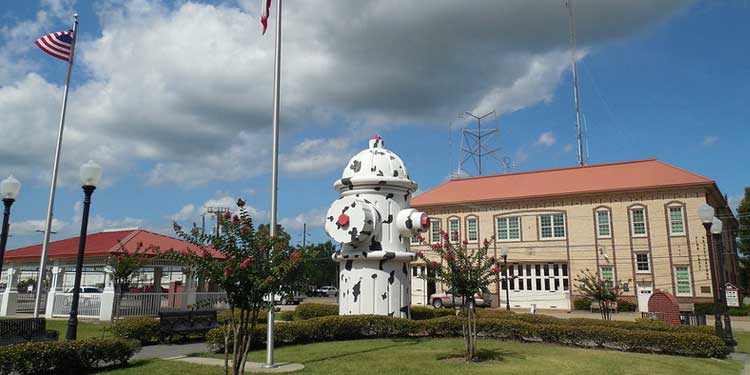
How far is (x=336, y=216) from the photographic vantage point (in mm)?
16188

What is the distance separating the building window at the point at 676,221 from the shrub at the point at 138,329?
29.8 m

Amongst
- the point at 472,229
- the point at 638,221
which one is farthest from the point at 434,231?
the point at 638,221

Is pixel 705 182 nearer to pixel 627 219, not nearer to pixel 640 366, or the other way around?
pixel 627 219

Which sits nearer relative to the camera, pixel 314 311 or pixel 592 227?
pixel 314 311

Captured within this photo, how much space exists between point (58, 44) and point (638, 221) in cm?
3212

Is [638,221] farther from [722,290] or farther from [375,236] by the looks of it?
[375,236]

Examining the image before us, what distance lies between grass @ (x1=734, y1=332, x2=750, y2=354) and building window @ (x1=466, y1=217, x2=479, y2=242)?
19728 millimetres

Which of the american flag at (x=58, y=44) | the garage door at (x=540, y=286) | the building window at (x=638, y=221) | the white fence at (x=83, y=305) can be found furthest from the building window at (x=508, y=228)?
the american flag at (x=58, y=44)

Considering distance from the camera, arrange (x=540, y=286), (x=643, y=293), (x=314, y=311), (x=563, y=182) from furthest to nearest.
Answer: (x=563, y=182)
(x=540, y=286)
(x=643, y=293)
(x=314, y=311)

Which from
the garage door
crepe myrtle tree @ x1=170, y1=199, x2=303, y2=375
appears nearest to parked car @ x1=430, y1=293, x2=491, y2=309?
the garage door

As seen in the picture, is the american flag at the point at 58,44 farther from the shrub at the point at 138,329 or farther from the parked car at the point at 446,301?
the parked car at the point at 446,301

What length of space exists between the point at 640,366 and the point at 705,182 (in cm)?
2453

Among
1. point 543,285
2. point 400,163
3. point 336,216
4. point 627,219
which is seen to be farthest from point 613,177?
point 336,216

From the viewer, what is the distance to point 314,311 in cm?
2020
